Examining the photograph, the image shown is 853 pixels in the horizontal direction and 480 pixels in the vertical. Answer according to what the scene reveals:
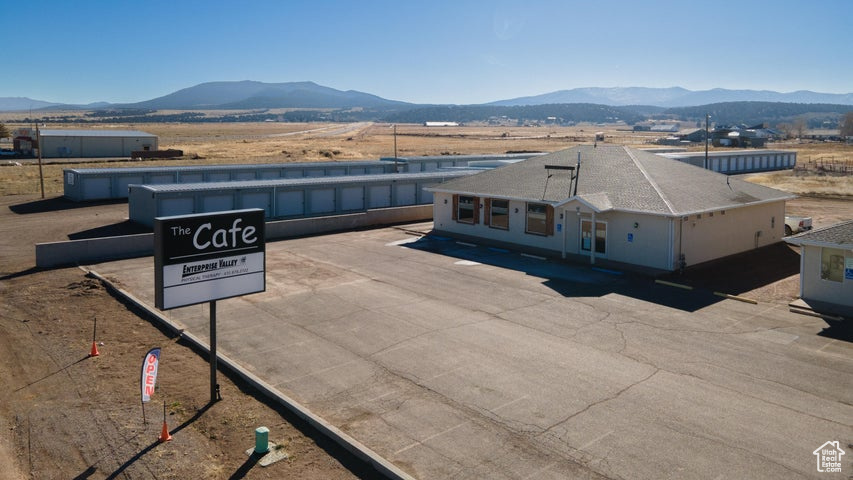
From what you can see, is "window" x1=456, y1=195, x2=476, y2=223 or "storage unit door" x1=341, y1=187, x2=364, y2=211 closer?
"window" x1=456, y1=195, x2=476, y2=223

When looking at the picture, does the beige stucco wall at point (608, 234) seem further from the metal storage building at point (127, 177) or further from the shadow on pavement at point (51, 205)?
the shadow on pavement at point (51, 205)

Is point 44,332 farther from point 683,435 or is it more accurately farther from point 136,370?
point 683,435

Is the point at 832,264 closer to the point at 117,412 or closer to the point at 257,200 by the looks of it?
the point at 117,412

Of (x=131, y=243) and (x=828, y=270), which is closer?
(x=828, y=270)

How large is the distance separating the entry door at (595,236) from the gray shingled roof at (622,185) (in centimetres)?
124

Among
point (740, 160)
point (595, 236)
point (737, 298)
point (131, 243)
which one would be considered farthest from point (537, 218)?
point (740, 160)

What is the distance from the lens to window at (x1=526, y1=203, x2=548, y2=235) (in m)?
30.9

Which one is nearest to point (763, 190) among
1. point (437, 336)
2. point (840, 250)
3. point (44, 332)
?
point (840, 250)

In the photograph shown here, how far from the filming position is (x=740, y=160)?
75.5m

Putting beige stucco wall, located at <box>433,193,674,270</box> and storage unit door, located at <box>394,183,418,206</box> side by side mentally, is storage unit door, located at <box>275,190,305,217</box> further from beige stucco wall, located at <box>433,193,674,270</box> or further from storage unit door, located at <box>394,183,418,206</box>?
beige stucco wall, located at <box>433,193,674,270</box>

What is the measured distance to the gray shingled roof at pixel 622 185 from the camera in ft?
91.1

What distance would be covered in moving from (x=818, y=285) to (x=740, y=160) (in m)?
60.0

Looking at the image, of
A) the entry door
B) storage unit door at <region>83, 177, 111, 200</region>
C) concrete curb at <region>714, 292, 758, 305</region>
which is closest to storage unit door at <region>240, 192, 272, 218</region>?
storage unit door at <region>83, 177, 111, 200</region>

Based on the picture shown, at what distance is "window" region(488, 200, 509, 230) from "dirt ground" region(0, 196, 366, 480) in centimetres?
1879
